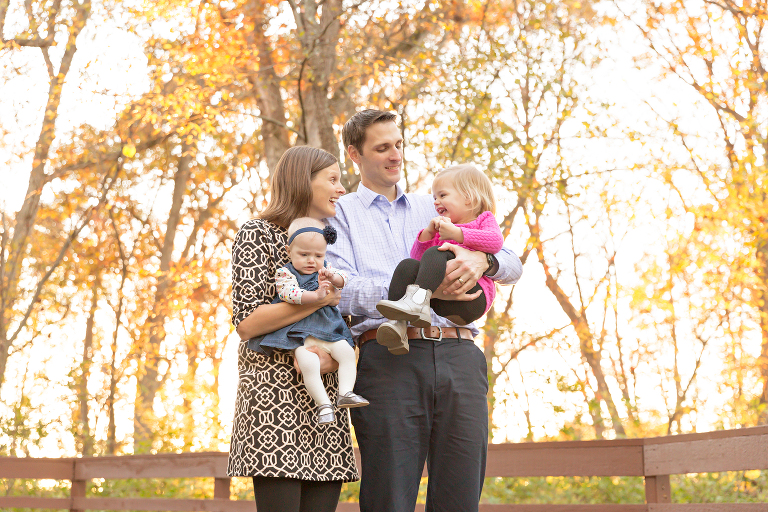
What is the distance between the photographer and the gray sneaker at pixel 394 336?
2156 millimetres

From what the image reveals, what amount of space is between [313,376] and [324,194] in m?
0.59

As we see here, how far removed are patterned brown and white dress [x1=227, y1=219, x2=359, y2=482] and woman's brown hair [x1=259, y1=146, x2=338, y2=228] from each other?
0.05m

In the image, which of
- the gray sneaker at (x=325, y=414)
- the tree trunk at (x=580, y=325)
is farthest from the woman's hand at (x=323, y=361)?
the tree trunk at (x=580, y=325)

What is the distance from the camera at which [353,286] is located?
93.0 inches

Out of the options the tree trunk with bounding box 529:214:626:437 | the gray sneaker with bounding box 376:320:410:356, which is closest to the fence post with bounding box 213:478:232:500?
the gray sneaker with bounding box 376:320:410:356

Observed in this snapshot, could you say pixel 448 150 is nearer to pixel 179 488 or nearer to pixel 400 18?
pixel 400 18

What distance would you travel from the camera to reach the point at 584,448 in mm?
3877

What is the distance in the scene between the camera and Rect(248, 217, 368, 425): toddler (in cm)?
219

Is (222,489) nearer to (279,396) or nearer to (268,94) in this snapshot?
(279,396)

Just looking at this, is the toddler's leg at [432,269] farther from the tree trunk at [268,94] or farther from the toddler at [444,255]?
the tree trunk at [268,94]

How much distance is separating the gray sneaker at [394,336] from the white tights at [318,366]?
13 centimetres

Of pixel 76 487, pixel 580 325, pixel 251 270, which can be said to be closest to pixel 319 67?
pixel 76 487

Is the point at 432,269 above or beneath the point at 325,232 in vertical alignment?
beneath

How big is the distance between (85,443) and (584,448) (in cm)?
778
